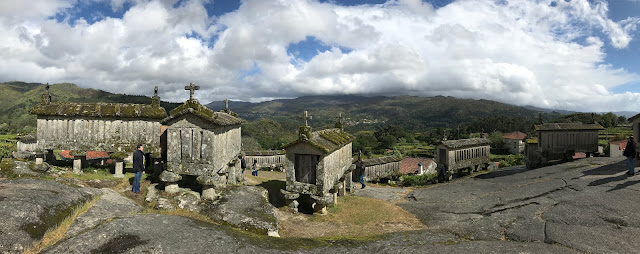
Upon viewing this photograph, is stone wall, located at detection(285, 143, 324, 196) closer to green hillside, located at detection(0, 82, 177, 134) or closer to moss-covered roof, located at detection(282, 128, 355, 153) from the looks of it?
moss-covered roof, located at detection(282, 128, 355, 153)

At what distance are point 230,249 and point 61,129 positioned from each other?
13255 millimetres

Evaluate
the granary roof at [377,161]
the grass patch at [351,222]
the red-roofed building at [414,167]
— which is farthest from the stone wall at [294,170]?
the red-roofed building at [414,167]

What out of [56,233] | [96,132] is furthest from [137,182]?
[56,233]

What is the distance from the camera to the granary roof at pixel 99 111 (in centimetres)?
1502

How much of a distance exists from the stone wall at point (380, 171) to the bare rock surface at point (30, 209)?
21.7m

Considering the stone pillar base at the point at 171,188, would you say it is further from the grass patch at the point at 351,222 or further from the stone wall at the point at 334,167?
the stone wall at the point at 334,167

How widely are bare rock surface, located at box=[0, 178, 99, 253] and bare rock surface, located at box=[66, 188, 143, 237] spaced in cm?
39

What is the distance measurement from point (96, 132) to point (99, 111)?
103 cm

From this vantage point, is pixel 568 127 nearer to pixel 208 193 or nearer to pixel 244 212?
pixel 244 212

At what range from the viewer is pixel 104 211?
9344mm

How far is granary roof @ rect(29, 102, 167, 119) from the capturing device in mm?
15016

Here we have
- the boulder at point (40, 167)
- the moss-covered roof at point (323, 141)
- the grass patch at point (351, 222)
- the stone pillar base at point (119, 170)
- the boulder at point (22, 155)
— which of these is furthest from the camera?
the boulder at point (22, 155)

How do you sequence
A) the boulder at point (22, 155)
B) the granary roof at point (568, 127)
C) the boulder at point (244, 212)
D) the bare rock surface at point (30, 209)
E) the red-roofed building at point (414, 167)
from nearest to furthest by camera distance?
1. the bare rock surface at point (30, 209)
2. the boulder at point (244, 212)
3. the boulder at point (22, 155)
4. the granary roof at point (568, 127)
5. the red-roofed building at point (414, 167)

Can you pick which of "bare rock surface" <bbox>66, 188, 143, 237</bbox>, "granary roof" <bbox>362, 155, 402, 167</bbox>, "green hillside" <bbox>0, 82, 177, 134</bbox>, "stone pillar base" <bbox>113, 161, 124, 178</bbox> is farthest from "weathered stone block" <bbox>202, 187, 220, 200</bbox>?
"green hillside" <bbox>0, 82, 177, 134</bbox>
